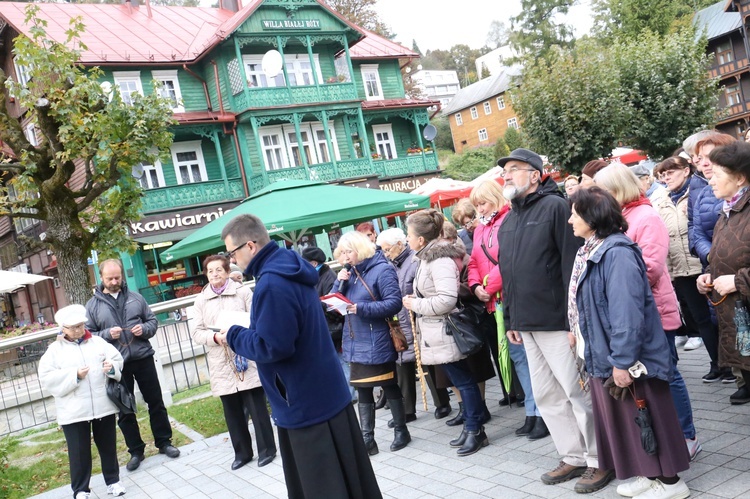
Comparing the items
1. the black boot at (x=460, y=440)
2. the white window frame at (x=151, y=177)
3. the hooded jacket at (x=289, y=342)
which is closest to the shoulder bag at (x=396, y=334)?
the black boot at (x=460, y=440)

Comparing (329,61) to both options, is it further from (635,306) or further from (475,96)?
(475,96)

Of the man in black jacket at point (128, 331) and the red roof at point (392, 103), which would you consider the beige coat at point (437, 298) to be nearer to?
A: the man in black jacket at point (128, 331)

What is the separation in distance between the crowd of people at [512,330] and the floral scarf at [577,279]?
17 mm

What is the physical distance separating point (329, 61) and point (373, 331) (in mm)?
24481

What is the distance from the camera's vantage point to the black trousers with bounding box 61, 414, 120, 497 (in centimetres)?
591

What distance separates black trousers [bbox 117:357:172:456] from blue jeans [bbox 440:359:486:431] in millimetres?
→ 3485

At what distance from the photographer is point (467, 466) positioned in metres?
5.00

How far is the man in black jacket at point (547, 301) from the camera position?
4.23 metres

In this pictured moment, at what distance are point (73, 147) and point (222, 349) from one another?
5.34 meters

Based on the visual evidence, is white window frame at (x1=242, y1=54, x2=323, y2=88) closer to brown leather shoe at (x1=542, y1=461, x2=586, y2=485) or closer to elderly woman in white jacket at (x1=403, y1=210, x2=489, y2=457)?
elderly woman in white jacket at (x1=403, y1=210, x2=489, y2=457)

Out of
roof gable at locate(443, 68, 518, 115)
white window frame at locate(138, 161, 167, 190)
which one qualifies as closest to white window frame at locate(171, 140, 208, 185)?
white window frame at locate(138, 161, 167, 190)

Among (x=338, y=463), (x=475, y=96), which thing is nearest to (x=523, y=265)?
(x=338, y=463)

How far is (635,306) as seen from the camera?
11.6 ft

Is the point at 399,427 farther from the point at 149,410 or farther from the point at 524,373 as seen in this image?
the point at 149,410
